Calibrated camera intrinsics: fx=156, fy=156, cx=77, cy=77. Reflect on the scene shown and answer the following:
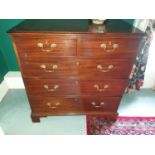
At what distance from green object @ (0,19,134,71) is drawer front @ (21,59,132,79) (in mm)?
686

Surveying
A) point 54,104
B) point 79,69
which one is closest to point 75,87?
point 79,69

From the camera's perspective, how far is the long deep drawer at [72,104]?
58.5 inches

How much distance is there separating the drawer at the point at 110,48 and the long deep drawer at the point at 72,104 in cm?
48

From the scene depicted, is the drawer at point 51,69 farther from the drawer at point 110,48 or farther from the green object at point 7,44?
the green object at point 7,44

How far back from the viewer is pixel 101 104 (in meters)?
1.53

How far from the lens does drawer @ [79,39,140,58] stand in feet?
3.62

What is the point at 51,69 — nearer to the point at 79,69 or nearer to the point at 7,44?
the point at 79,69

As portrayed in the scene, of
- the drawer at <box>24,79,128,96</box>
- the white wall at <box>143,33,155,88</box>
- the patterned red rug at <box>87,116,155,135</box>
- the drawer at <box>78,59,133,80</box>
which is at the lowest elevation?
the patterned red rug at <box>87,116,155,135</box>

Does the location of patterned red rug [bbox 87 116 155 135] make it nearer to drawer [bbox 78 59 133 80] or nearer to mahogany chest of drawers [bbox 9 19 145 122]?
mahogany chest of drawers [bbox 9 19 145 122]

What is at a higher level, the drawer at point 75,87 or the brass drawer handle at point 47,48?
the brass drawer handle at point 47,48

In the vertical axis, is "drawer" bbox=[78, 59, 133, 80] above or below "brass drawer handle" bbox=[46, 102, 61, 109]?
above

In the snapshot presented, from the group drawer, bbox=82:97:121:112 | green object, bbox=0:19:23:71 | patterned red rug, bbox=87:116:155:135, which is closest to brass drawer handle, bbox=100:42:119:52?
drawer, bbox=82:97:121:112

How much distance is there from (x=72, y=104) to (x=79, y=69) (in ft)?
1.41

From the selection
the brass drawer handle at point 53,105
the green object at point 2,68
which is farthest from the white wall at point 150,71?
the green object at point 2,68
